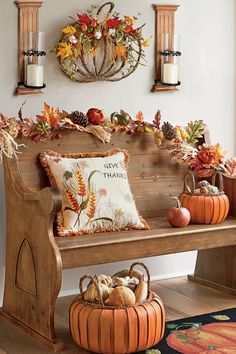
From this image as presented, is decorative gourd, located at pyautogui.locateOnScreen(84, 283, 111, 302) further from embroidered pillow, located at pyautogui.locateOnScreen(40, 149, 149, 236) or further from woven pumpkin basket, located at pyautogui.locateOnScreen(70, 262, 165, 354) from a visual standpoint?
embroidered pillow, located at pyautogui.locateOnScreen(40, 149, 149, 236)

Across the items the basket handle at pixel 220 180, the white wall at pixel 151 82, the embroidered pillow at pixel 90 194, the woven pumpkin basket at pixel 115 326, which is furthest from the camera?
the basket handle at pixel 220 180

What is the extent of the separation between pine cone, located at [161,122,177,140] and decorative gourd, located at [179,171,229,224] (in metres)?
0.43

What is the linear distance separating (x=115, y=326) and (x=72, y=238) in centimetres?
69

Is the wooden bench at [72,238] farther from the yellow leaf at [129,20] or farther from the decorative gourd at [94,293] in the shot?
the yellow leaf at [129,20]

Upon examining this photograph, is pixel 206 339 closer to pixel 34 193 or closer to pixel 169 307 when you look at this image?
pixel 169 307

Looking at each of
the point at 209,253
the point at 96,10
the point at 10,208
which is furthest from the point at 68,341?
the point at 96,10

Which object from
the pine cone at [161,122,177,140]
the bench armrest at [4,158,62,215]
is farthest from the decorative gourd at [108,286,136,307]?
the pine cone at [161,122,177,140]

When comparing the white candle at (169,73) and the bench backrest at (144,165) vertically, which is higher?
the white candle at (169,73)

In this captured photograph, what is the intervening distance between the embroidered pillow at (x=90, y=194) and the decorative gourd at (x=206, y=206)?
324 mm

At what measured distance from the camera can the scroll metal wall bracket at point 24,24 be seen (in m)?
4.75

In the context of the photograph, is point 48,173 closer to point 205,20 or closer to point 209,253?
point 209,253

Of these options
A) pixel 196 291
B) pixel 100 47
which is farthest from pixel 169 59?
pixel 196 291

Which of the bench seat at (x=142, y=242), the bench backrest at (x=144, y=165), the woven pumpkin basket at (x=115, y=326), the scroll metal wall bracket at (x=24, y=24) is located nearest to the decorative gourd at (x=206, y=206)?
the bench seat at (x=142, y=242)

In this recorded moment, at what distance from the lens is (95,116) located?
16.0ft
